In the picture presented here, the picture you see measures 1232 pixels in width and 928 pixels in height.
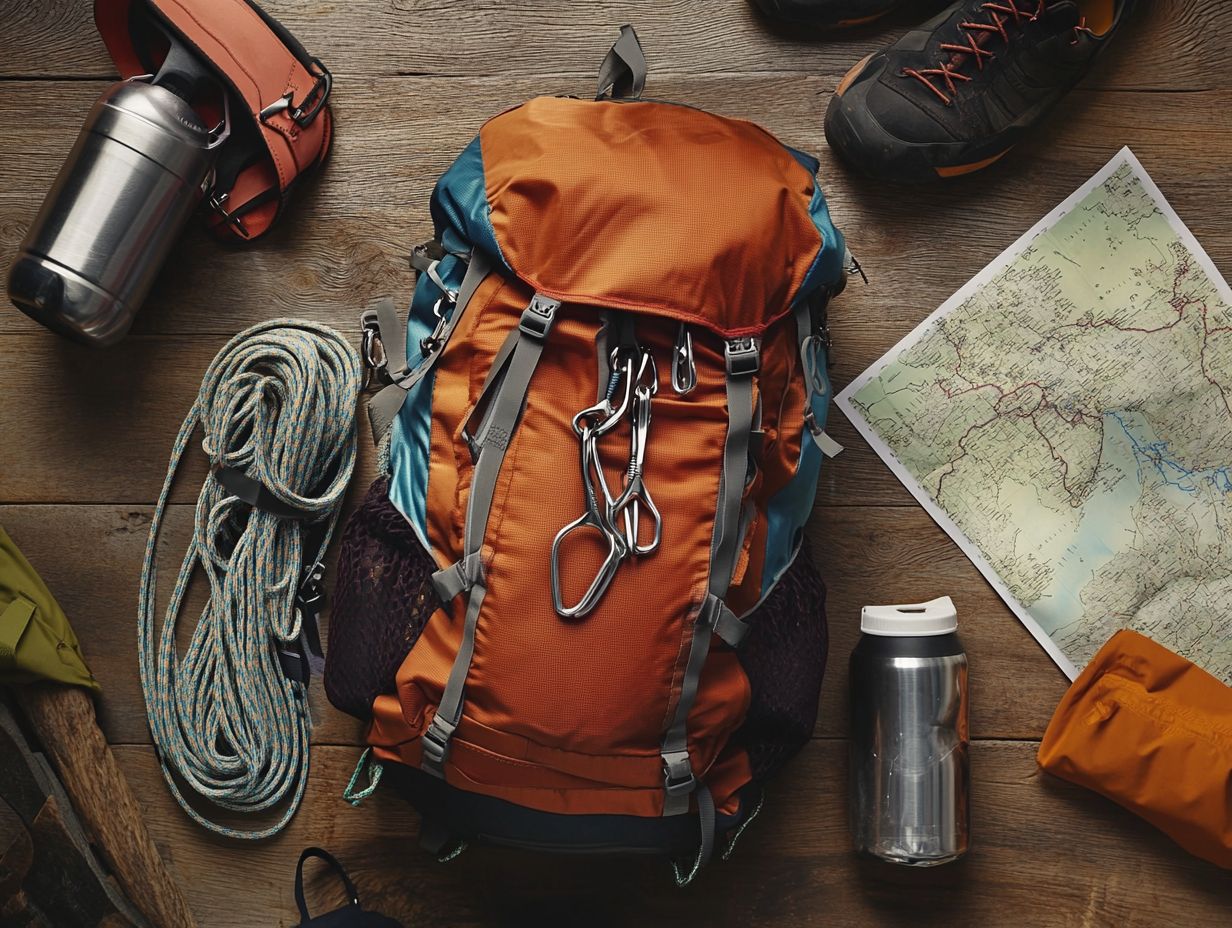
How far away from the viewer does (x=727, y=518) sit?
875 mm

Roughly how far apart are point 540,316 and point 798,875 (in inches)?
27.7

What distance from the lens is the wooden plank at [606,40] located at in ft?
3.61

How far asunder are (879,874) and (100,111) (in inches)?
46.1

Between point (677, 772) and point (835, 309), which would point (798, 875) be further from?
point (835, 309)

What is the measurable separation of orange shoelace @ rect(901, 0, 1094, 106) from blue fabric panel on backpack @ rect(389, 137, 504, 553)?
506mm

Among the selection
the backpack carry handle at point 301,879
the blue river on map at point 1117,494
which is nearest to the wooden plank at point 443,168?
the blue river on map at point 1117,494

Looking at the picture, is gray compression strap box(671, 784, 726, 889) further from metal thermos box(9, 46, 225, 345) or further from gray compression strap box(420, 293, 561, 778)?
metal thermos box(9, 46, 225, 345)

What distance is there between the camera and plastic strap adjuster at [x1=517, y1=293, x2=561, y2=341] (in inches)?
33.5

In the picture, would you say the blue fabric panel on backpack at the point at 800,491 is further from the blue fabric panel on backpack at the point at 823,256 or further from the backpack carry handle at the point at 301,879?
the backpack carry handle at the point at 301,879

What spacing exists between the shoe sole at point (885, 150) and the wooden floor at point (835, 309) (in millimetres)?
32

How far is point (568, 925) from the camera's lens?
1105mm

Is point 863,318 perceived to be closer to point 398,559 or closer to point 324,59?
point 398,559

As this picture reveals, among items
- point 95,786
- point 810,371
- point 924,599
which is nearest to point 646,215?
point 810,371

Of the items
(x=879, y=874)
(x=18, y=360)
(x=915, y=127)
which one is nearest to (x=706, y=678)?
(x=879, y=874)
